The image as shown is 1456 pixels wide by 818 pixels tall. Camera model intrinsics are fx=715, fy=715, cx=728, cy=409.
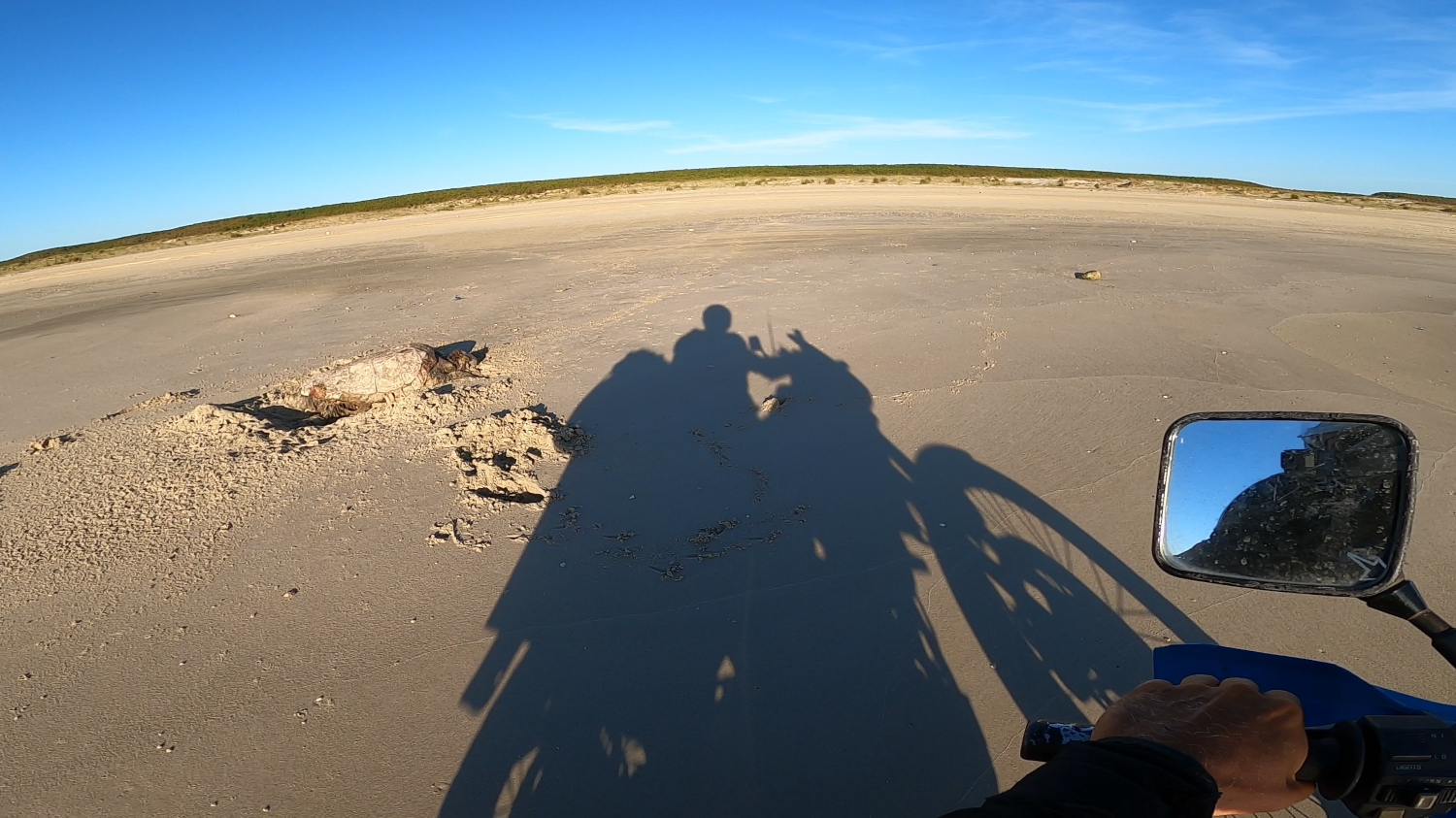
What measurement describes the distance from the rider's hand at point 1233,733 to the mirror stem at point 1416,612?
339mm

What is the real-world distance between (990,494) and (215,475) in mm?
5551

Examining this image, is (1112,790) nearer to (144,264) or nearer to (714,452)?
(714,452)

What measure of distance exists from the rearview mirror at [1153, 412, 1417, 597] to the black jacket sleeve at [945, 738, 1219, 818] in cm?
88

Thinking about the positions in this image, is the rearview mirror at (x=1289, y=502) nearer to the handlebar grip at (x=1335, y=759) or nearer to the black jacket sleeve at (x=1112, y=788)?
the handlebar grip at (x=1335, y=759)

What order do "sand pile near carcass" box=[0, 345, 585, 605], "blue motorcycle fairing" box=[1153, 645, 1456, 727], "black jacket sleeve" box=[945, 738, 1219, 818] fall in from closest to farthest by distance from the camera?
"black jacket sleeve" box=[945, 738, 1219, 818], "blue motorcycle fairing" box=[1153, 645, 1456, 727], "sand pile near carcass" box=[0, 345, 585, 605]

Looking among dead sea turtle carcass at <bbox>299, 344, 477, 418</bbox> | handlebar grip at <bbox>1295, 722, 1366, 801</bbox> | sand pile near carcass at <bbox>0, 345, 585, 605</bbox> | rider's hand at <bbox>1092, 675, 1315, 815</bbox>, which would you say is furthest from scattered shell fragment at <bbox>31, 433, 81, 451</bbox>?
handlebar grip at <bbox>1295, 722, 1366, 801</bbox>

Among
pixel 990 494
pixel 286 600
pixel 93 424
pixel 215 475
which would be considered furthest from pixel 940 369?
pixel 93 424

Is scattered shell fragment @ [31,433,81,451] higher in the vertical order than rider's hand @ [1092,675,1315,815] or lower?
higher

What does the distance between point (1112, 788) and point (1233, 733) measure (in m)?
0.38

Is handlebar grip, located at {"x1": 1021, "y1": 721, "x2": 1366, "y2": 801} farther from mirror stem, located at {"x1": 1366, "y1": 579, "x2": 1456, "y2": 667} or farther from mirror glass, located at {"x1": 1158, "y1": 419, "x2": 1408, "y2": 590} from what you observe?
mirror glass, located at {"x1": 1158, "y1": 419, "x2": 1408, "y2": 590}

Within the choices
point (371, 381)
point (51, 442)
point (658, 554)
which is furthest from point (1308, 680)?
point (51, 442)

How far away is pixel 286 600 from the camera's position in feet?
13.1

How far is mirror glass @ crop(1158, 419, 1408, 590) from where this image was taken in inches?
63.8

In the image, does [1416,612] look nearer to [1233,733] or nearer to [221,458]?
[1233,733]
